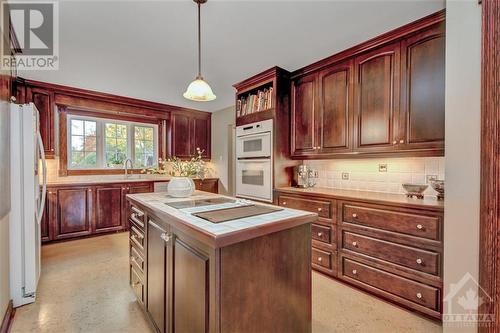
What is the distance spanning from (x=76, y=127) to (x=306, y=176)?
405 centimetres

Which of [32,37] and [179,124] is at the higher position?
[32,37]

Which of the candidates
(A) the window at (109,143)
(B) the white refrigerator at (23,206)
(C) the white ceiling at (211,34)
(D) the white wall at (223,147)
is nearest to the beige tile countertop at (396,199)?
(C) the white ceiling at (211,34)

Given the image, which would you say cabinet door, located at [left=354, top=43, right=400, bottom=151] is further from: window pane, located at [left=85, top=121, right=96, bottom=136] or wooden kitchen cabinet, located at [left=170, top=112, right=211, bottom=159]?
window pane, located at [left=85, top=121, right=96, bottom=136]

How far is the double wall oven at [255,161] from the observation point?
3023 millimetres

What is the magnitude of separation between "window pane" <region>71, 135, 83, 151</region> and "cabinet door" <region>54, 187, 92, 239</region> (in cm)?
89

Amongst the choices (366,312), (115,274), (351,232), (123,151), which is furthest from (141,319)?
(123,151)

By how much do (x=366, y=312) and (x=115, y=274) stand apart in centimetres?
257

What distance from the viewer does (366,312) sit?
1.91 meters

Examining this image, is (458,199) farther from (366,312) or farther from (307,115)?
(307,115)

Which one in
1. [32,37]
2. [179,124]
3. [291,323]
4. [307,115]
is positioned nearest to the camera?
[291,323]

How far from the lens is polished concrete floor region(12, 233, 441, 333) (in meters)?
1.73

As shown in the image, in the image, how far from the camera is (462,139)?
4.14 ft

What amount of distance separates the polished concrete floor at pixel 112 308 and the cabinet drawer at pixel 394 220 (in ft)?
2.24

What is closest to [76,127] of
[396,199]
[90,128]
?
[90,128]
